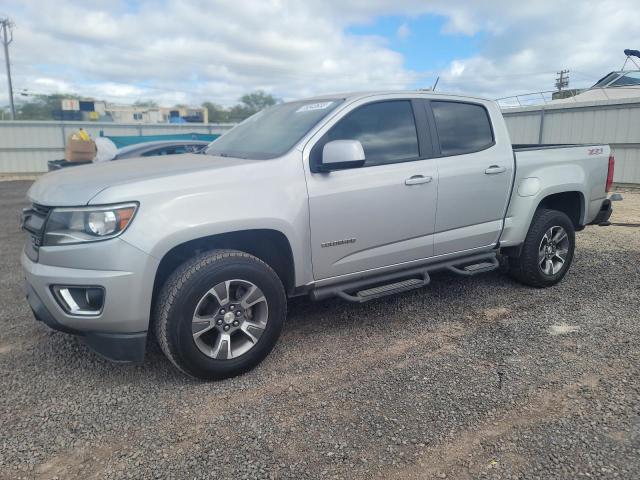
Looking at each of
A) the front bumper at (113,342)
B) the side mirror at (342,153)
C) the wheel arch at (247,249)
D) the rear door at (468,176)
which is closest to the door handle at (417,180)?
the rear door at (468,176)

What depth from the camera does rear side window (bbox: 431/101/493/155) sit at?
422cm

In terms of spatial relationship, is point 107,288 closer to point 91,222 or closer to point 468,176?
point 91,222

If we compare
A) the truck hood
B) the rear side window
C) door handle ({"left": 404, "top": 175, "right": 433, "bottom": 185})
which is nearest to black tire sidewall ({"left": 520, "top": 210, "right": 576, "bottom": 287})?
the rear side window

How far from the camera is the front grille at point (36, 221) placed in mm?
2984

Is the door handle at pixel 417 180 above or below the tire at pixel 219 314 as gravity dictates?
above

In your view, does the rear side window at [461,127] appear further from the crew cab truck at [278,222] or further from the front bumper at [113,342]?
the front bumper at [113,342]

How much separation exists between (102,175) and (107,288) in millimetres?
824

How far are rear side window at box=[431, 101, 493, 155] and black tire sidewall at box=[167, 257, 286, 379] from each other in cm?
193

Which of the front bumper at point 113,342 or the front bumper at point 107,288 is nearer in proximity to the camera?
the front bumper at point 107,288

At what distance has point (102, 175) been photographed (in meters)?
3.21

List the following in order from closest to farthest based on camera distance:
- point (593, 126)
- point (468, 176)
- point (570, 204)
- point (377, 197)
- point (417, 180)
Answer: point (377, 197), point (417, 180), point (468, 176), point (570, 204), point (593, 126)

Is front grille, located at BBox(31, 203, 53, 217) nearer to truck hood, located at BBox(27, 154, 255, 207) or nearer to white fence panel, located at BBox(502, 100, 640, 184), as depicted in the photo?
truck hood, located at BBox(27, 154, 255, 207)

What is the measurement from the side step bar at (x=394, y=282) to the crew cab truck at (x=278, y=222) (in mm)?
17

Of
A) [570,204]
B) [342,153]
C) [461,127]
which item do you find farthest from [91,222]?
[570,204]
